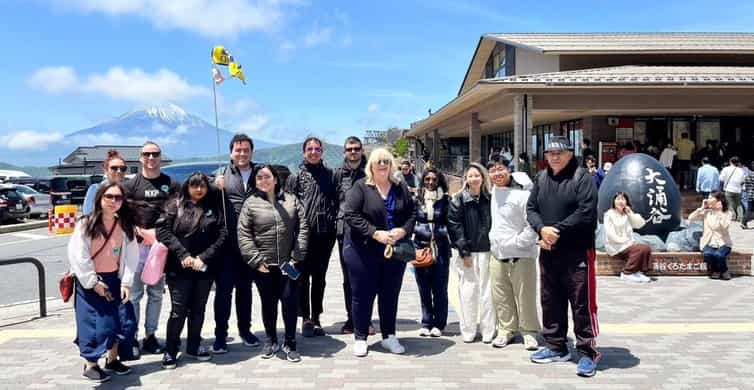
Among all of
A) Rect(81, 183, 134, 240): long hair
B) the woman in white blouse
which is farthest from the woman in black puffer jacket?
the woman in white blouse

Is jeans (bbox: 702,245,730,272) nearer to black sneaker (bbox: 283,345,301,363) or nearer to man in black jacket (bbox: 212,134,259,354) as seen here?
black sneaker (bbox: 283,345,301,363)

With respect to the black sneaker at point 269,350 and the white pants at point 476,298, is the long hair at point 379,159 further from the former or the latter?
the black sneaker at point 269,350

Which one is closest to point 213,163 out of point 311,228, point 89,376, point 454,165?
point 311,228

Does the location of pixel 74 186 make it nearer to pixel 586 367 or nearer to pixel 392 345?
pixel 392 345

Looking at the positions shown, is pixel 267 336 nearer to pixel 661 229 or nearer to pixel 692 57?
pixel 661 229

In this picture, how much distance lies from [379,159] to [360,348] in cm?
167

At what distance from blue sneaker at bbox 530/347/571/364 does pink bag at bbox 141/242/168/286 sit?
3213 millimetres

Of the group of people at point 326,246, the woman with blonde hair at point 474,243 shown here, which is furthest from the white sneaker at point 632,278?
the woman with blonde hair at point 474,243

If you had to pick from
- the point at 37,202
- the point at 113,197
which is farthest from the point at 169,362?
the point at 37,202

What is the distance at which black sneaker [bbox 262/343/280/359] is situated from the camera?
545 cm

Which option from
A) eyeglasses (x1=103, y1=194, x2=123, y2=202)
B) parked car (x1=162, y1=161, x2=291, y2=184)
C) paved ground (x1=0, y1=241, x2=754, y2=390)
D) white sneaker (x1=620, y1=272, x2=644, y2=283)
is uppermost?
parked car (x1=162, y1=161, x2=291, y2=184)

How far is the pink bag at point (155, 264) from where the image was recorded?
525cm

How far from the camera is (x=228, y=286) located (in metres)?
5.55

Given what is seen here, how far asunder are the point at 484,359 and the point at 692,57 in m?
20.1
